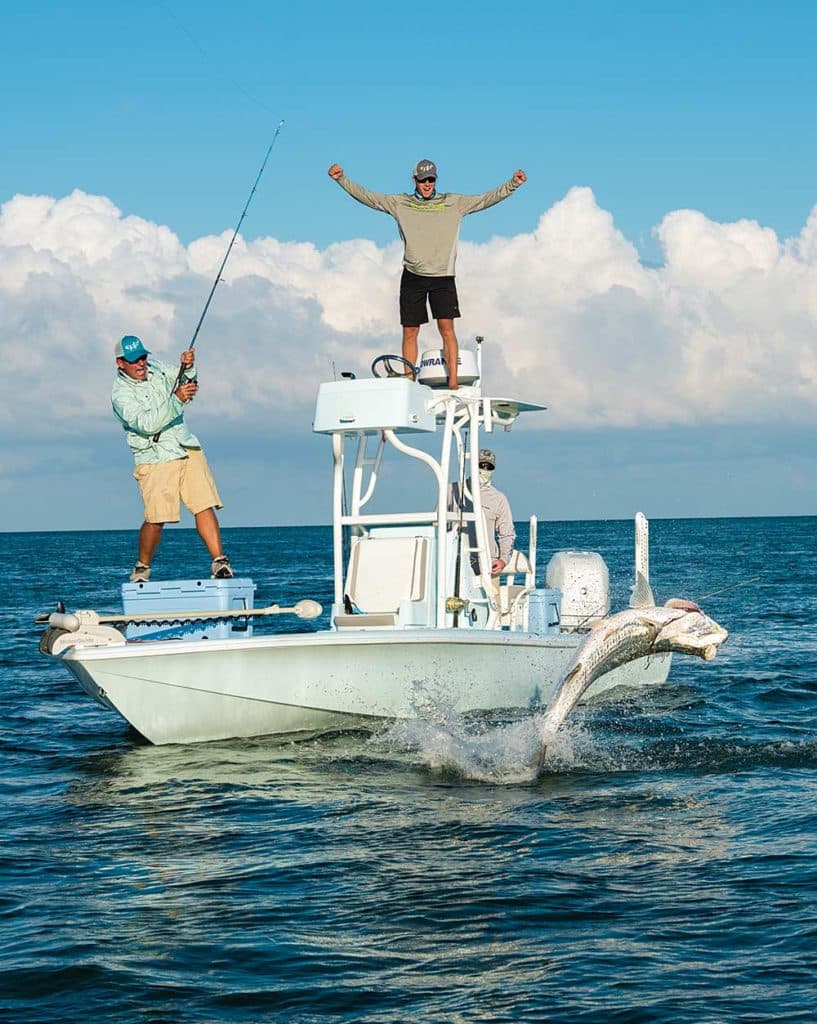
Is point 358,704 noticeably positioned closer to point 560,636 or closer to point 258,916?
A: point 560,636

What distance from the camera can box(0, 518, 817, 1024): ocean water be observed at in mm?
5617

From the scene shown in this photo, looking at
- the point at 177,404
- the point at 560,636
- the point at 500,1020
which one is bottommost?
the point at 500,1020

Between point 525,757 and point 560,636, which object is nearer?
point 525,757

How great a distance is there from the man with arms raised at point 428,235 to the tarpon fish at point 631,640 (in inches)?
165

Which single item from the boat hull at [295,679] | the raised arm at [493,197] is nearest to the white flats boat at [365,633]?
the boat hull at [295,679]

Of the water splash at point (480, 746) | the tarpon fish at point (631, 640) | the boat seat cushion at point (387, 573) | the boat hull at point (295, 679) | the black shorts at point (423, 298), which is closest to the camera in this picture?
the tarpon fish at point (631, 640)

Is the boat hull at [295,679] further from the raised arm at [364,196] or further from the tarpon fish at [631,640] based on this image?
the raised arm at [364,196]

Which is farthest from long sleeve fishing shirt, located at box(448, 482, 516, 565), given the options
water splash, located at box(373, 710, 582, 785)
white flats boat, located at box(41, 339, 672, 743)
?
water splash, located at box(373, 710, 582, 785)

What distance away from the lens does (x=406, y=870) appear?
738cm

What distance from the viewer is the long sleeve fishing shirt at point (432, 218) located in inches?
484

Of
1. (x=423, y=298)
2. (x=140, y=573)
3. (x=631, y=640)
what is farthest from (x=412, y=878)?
(x=423, y=298)

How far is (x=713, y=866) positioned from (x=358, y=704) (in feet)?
13.4

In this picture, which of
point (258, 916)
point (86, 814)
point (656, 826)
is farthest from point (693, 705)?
point (258, 916)

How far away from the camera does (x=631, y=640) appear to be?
9.35 meters
